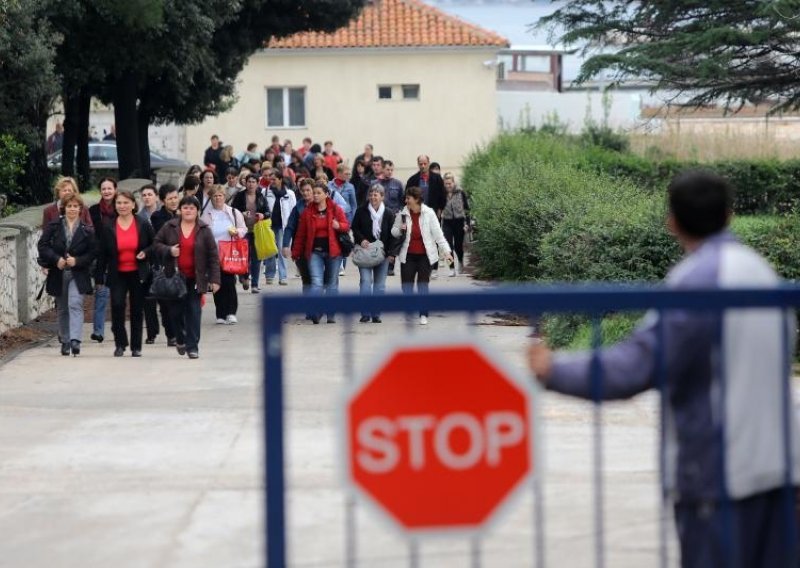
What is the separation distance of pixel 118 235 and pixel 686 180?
10.7 meters

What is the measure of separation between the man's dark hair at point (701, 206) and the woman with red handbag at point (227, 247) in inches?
482

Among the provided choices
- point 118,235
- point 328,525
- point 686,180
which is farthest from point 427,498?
point 118,235

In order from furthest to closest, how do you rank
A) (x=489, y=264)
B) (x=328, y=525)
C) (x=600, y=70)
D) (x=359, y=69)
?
(x=359, y=69) → (x=600, y=70) → (x=489, y=264) → (x=328, y=525)

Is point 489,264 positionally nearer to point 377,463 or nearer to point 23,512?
point 23,512

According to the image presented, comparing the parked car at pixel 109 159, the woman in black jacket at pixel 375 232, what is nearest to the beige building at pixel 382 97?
the parked car at pixel 109 159

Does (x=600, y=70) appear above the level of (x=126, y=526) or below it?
above

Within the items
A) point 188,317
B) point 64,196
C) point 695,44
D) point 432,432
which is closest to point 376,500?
point 432,432

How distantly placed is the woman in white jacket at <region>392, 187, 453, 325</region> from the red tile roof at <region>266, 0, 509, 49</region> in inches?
1227

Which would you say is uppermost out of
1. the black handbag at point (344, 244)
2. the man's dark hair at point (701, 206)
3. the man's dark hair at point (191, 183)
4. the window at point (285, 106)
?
the window at point (285, 106)

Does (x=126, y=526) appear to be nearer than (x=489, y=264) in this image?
Yes

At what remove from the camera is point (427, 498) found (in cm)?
408

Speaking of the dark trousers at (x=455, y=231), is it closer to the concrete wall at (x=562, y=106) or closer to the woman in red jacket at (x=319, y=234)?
the woman in red jacket at (x=319, y=234)

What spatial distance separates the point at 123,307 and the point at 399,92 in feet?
115

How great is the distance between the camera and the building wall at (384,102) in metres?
48.3
